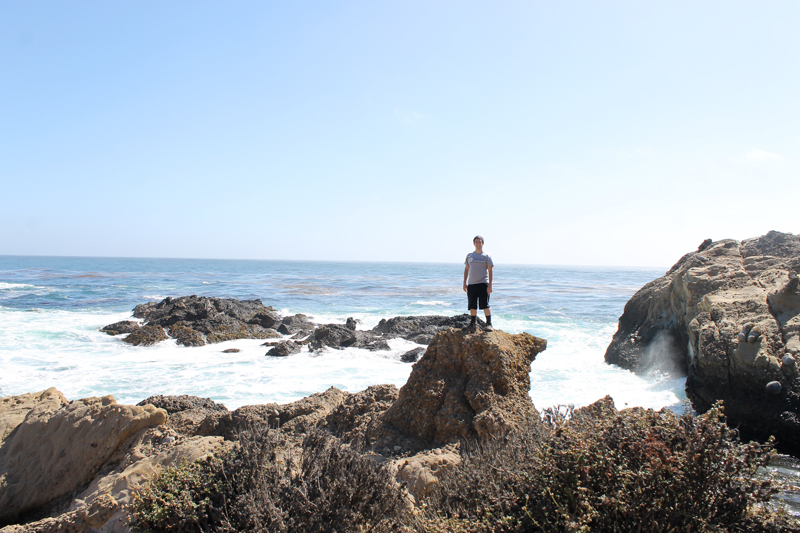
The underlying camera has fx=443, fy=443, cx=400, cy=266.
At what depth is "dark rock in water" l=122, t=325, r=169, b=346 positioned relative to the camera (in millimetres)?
15320

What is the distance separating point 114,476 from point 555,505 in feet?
12.4

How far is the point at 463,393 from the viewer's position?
5207mm

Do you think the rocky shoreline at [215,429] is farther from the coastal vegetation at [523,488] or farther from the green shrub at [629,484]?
the green shrub at [629,484]

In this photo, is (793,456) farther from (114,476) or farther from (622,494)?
(114,476)

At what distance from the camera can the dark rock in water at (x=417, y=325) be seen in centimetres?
1688

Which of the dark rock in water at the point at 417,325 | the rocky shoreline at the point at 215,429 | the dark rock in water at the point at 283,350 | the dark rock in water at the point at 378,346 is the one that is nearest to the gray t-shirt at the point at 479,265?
the rocky shoreline at the point at 215,429

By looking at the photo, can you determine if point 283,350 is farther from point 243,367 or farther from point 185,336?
point 185,336

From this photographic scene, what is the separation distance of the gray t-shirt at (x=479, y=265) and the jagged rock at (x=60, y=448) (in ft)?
14.5

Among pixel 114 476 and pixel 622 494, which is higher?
pixel 622 494

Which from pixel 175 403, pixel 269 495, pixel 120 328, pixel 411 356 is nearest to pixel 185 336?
pixel 120 328

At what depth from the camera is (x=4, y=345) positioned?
1403 cm

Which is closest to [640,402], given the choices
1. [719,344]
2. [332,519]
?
[719,344]

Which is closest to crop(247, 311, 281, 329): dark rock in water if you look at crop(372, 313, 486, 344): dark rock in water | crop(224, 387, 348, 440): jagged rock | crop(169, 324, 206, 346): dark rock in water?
crop(169, 324, 206, 346): dark rock in water

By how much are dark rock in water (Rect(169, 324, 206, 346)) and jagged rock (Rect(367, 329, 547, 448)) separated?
12550 mm
